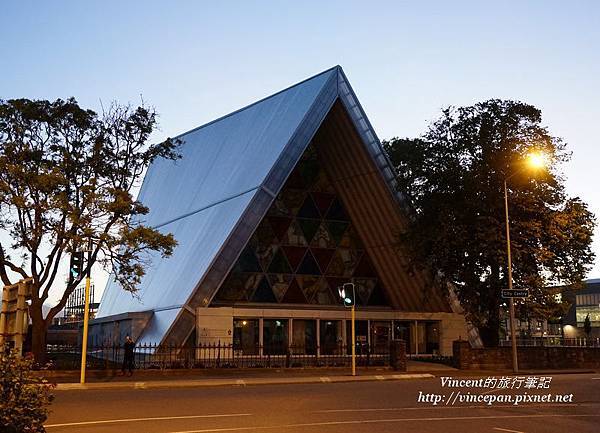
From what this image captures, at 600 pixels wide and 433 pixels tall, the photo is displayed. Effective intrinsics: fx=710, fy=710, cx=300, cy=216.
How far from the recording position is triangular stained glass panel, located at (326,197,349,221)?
4222 cm

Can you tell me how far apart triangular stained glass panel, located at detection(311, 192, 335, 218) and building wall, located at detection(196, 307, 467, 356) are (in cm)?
601


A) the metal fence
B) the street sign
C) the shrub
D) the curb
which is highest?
the street sign

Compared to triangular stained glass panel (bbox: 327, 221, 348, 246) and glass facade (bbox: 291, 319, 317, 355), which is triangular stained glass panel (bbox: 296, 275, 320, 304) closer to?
glass facade (bbox: 291, 319, 317, 355)

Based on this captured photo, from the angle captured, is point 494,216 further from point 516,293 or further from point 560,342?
point 560,342

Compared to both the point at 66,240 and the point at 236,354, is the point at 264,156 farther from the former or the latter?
the point at 66,240

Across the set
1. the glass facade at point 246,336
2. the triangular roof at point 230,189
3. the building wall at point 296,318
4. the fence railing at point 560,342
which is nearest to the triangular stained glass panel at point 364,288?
the building wall at point 296,318

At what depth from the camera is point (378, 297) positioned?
1683 inches

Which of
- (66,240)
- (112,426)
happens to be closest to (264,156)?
(66,240)

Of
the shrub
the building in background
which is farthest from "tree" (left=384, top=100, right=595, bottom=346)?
the building in background

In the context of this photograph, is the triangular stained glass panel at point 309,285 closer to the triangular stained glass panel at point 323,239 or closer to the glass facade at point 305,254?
the glass facade at point 305,254

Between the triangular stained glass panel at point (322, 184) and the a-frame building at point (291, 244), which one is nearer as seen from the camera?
the a-frame building at point (291, 244)

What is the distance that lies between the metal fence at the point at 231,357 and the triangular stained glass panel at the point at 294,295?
9.14ft

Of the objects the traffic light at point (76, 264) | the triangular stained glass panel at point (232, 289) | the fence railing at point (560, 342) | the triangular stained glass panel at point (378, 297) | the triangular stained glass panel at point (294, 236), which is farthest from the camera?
the fence railing at point (560, 342)

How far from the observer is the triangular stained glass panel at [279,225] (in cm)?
4056
